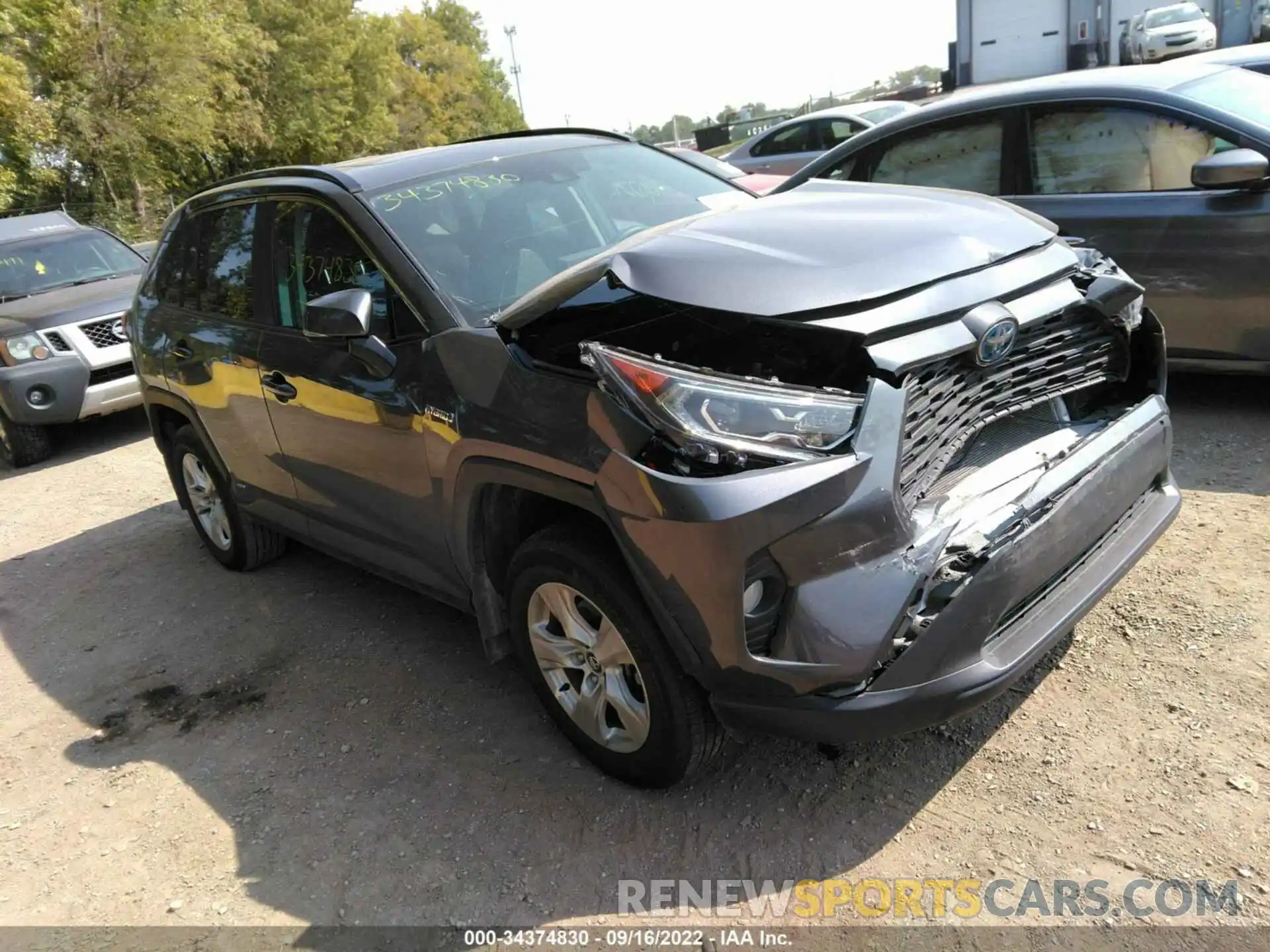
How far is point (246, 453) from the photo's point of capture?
14.5ft

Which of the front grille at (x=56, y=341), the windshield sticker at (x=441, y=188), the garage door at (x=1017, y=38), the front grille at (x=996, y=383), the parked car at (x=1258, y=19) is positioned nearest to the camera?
the front grille at (x=996, y=383)

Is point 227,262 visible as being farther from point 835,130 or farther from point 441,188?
point 835,130

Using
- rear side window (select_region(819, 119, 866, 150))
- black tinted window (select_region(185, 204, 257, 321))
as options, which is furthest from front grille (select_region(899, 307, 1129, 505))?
rear side window (select_region(819, 119, 866, 150))

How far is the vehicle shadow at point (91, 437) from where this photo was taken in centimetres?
838

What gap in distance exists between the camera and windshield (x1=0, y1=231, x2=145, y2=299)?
908 cm

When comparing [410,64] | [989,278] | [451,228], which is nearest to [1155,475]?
[989,278]

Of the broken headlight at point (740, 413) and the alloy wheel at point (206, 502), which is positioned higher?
the broken headlight at point (740, 413)

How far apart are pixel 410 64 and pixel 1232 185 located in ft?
198

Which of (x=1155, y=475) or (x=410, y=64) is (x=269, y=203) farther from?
(x=410, y=64)

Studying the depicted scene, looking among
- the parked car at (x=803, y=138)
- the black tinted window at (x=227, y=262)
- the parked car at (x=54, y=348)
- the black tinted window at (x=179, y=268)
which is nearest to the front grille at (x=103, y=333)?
the parked car at (x=54, y=348)

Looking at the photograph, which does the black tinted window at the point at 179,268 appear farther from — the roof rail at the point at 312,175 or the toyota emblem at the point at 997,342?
the toyota emblem at the point at 997,342

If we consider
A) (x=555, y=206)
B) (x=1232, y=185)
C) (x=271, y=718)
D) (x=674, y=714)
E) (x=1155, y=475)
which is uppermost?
(x=555, y=206)

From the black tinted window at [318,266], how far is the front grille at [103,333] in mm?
5285

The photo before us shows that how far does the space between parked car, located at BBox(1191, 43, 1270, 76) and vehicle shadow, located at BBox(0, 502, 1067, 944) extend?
477cm
